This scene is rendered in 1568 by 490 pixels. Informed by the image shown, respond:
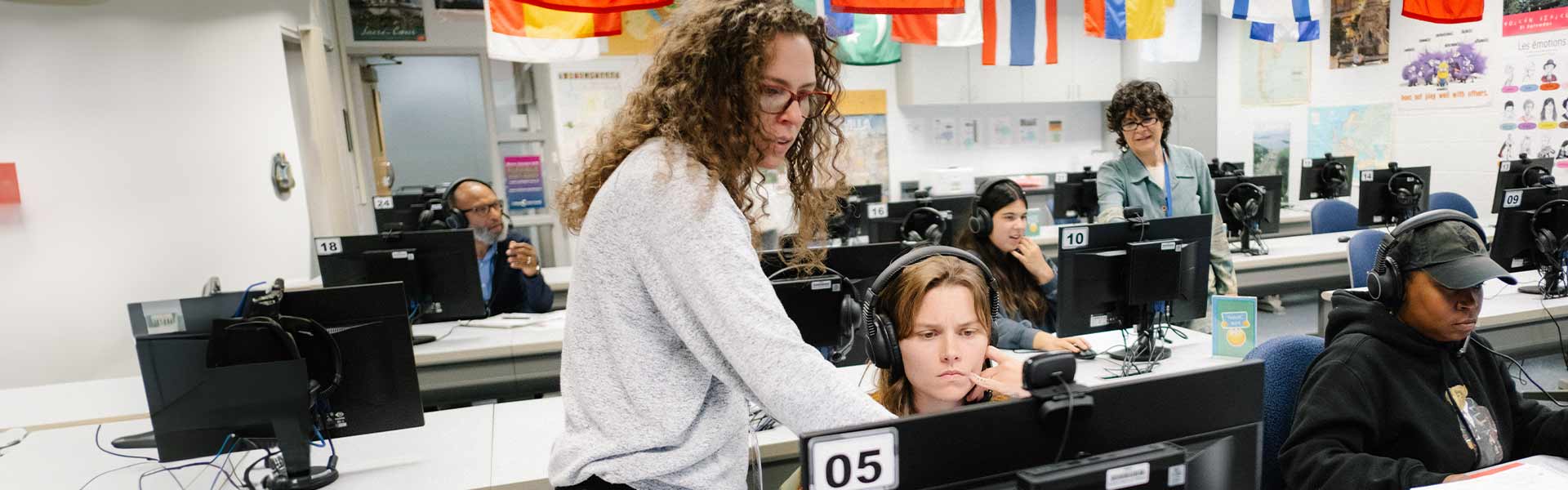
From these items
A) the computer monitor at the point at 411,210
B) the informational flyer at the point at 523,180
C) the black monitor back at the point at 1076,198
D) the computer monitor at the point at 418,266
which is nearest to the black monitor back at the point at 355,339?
the computer monitor at the point at 418,266

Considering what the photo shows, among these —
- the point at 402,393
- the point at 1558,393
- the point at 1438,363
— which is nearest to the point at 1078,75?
the point at 1558,393

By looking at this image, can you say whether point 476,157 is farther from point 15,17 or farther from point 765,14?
point 765,14

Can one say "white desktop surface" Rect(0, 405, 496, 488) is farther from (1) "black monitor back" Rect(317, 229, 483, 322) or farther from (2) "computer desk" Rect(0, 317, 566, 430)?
(1) "black monitor back" Rect(317, 229, 483, 322)

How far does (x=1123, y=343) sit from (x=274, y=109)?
4690 mm

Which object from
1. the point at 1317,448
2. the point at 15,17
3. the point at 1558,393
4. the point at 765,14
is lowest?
the point at 1558,393

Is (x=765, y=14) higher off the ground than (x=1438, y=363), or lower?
higher

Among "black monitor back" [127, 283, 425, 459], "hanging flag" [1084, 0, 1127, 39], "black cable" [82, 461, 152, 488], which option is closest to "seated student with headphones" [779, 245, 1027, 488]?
"black monitor back" [127, 283, 425, 459]

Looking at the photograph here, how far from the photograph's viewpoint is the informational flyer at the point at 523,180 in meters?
6.70

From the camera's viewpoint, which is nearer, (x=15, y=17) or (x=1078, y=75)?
(x=15, y=17)

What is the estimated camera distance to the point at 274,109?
189 inches

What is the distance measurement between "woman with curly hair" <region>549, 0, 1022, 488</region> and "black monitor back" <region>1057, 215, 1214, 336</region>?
148cm

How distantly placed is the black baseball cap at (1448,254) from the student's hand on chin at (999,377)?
2.41 ft

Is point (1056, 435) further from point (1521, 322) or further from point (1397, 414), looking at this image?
point (1521, 322)

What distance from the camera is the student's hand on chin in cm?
123
